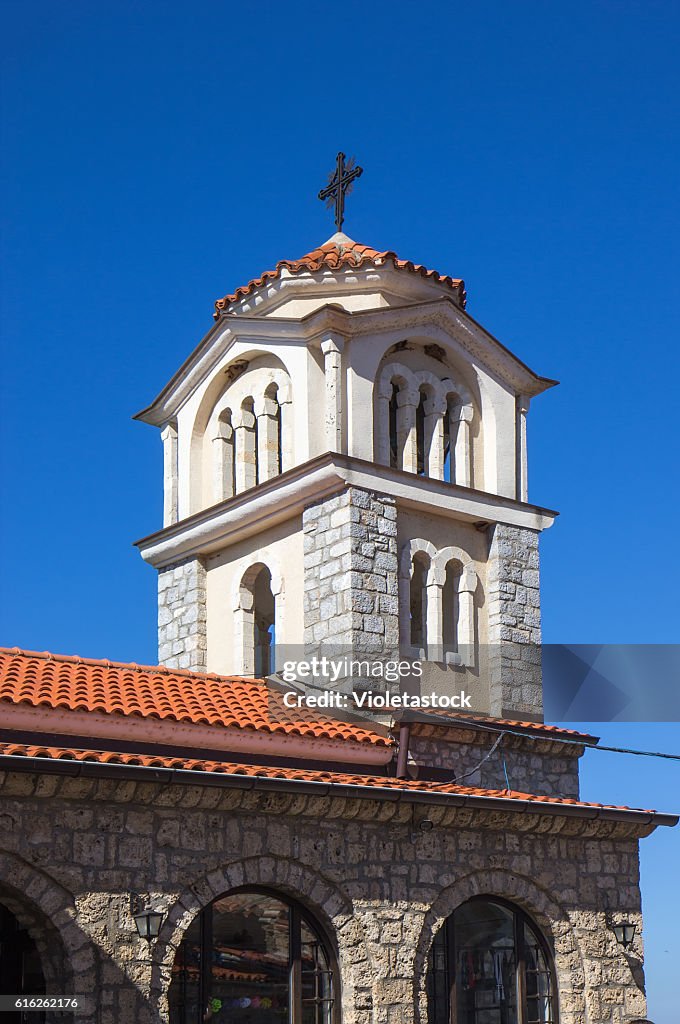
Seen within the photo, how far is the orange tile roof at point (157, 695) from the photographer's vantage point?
1345 centimetres

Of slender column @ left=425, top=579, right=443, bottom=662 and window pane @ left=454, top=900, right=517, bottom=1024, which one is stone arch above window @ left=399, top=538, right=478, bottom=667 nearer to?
slender column @ left=425, top=579, right=443, bottom=662

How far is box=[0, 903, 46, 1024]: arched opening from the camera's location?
11578 mm

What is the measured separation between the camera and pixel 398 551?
57.6 feet

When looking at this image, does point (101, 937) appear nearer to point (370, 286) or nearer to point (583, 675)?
point (583, 675)

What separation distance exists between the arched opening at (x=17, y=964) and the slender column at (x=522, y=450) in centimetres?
920

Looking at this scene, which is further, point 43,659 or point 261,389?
point 261,389

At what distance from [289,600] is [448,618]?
1.94 m

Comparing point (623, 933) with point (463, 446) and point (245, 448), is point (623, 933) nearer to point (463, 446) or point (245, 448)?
point (463, 446)

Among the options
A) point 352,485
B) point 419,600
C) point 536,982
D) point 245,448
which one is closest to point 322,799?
point 536,982

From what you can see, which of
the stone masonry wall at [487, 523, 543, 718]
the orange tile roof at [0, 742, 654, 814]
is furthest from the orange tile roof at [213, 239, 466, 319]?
the orange tile roof at [0, 742, 654, 814]

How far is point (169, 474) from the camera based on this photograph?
64.6 ft

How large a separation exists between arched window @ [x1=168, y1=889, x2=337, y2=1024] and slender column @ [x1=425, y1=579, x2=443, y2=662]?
5298 mm

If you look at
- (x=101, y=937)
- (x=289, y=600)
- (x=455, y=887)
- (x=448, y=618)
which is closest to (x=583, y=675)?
(x=448, y=618)

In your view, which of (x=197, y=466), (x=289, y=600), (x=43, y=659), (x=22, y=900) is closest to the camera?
(x=22, y=900)
